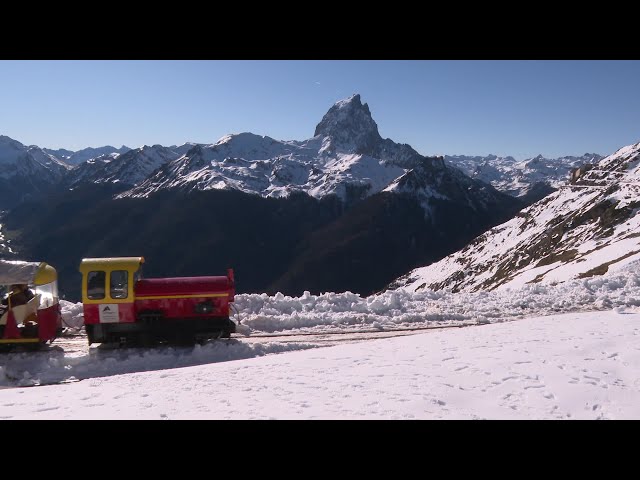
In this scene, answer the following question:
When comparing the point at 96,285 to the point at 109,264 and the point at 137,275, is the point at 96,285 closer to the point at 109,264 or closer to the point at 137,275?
the point at 109,264

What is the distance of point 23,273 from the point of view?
13.1 metres

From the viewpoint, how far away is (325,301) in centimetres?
1680

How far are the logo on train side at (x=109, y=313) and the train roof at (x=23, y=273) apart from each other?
74.5 inches

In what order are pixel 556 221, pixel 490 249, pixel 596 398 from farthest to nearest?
pixel 490 249 < pixel 556 221 < pixel 596 398

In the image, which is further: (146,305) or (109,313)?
(146,305)

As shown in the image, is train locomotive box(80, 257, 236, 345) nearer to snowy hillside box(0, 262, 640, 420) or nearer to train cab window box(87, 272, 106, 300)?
train cab window box(87, 272, 106, 300)

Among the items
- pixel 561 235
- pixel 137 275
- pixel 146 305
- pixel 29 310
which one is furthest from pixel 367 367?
pixel 561 235

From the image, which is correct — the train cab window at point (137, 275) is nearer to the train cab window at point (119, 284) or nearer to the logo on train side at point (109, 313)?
the train cab window at point (119, 284)

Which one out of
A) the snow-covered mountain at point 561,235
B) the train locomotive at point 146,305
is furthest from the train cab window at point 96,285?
the snow-covered mountain at point 561,235

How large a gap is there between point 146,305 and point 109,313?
96 cm

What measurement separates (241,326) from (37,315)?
549cm

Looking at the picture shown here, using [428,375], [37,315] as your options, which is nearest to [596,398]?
[428,375]
